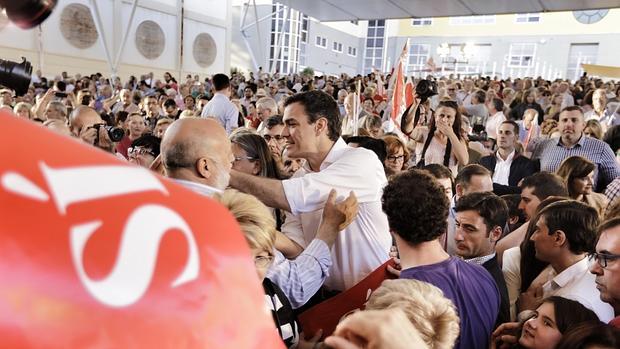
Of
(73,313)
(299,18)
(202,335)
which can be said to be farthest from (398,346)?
(299,18)

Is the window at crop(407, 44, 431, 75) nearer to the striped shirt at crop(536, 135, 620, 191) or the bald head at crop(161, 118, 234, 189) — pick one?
the striped shirt at crop(536, 135, 620, 191)

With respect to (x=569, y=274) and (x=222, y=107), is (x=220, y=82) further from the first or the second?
(x=569, y=274)

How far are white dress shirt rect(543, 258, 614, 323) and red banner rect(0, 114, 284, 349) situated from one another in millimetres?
1455

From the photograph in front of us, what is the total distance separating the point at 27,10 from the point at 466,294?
1392mm

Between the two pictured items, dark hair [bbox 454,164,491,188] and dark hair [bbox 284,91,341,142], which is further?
dark hair [bbox 454,164,491,188]

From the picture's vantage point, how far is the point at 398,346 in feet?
2.49

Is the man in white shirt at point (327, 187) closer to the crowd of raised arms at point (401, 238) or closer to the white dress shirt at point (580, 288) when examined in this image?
the crowd of raised arms at point (401, 238)

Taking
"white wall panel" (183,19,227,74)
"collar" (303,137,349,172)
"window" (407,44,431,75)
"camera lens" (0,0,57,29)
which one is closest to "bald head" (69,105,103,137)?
"collar" (303,137,349,172)

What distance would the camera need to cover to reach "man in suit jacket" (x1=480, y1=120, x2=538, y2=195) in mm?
4027

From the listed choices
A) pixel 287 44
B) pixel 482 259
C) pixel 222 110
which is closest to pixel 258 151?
pixel 482 259

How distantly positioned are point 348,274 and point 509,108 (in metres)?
6.58

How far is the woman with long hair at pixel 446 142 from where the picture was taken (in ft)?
12.6

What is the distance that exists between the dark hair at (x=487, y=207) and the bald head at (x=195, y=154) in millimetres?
1175

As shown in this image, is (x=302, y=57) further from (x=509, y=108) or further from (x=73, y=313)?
(x=73, y=313)
